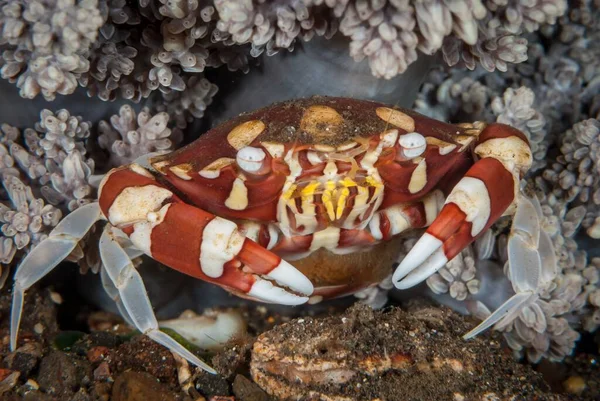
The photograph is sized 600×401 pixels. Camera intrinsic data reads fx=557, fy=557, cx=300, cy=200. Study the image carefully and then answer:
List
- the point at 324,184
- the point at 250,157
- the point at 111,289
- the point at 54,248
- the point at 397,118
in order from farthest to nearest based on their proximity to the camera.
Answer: the point at 111,289 → the point at 54,248 → the point at 397,118 → the point at 324,184 → the point at 250,157

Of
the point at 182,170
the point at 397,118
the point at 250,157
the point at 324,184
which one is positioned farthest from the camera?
the point at 397,118

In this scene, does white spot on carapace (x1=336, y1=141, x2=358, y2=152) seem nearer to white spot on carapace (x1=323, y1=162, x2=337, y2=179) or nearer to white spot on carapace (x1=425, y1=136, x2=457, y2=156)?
white spot on carapace (x1=323, y1=162, x2=337, y2=179)

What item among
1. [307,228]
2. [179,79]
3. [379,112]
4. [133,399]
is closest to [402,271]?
[307,228]

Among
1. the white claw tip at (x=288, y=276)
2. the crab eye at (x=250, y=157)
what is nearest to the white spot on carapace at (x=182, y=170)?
the crab eye at (x=250, y=157)

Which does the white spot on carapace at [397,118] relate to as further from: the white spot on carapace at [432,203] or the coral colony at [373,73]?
the white spot on carapace at [432,203]

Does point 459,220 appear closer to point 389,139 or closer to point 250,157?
point 389,139

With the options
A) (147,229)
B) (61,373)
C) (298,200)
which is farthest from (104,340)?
(298,200)

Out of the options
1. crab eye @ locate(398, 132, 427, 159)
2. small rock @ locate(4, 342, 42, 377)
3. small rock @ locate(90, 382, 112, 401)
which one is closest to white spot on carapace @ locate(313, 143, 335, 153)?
crab eye @ locate(398, 132, 427, 159)
